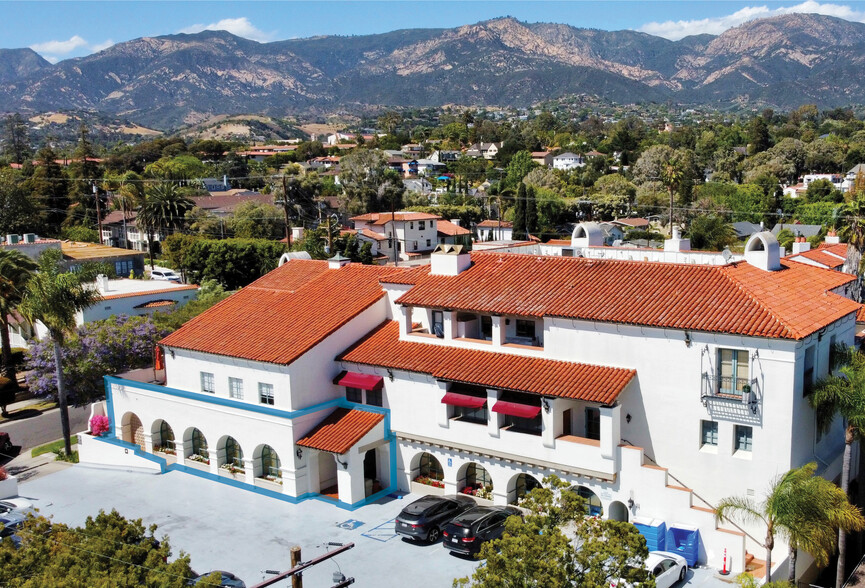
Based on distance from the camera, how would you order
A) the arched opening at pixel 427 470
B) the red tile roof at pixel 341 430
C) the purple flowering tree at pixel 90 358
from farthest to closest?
the purple flowering tree at pixel 90 358, the arched opening at pixel 427 470, the red tile roof at pixel 341 430

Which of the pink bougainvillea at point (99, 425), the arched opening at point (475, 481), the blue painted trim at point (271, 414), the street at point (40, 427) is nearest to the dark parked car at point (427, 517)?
the arched opening at point (475, 481)

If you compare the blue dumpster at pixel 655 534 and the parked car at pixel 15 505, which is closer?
the blue dumpster at pixel 655 534

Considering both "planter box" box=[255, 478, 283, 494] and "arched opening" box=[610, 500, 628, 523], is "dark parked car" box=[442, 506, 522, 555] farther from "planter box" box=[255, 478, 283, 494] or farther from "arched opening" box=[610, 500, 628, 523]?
"planter box" box=[255, 478, 283, 494]

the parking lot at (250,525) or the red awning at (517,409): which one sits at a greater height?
the red awning at (517,409)

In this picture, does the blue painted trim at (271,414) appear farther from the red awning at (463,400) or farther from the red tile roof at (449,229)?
the red tile roof at (449,229)

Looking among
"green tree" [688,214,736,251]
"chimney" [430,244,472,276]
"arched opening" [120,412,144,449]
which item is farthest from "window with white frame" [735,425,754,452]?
"green tree" [688,214,736,251]

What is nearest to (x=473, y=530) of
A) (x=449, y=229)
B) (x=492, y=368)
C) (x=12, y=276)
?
(x=492, y=368)
